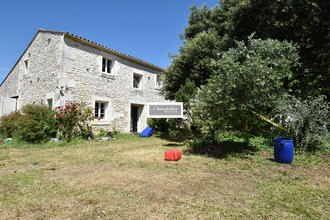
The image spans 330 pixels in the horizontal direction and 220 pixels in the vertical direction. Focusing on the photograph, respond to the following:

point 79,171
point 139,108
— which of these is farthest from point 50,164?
point 139,108

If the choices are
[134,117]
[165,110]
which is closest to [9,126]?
[134,117]

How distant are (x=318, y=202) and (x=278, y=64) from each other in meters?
4.35

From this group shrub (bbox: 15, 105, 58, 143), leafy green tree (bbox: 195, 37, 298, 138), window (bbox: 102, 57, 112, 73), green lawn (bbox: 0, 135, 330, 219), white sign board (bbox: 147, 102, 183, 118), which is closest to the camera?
green lawn (bbox: 0, 135, 330, 219)

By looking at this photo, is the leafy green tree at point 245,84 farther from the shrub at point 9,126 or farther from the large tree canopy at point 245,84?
the shrub at point 9,126

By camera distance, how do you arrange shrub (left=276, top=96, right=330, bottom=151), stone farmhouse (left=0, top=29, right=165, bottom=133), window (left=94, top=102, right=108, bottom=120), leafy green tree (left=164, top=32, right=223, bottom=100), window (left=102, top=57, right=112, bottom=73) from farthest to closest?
window (left=102, top=57, right=112, bottom=73) < window (left=94, top=102, right=108, bottom=120) < stone farmhouse (left=0, top=29, right=165, bottom=133) < leafy green tree (left=164, top=32, right=223, bottom=100) < shrub (left=276, top=96, right=330, bottom=151)

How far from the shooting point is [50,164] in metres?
5.16

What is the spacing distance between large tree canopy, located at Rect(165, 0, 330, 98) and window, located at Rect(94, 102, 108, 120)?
406 centimetres

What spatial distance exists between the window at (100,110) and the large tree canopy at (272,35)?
13.3 feet

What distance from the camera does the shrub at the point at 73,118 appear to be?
8883 mm

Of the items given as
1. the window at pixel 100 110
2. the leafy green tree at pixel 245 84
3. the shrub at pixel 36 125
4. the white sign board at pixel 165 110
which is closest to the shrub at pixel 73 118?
the shrub at pixel 36 125

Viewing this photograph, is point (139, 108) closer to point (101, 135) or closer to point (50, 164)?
point (101, 135)

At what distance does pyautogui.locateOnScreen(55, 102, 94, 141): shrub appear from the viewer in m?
8.88

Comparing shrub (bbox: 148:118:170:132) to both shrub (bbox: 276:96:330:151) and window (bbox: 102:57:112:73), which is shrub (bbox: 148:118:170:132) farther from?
shrub (bbox: 276:96:330:151)

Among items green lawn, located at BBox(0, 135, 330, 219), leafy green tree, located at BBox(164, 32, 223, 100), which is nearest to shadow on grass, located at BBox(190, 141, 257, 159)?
green lawn, located at BBox(0, 135, 330, 219)
